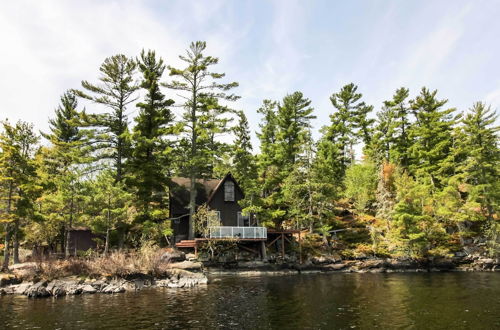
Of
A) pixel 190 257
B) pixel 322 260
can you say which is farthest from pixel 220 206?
pixel 322 260

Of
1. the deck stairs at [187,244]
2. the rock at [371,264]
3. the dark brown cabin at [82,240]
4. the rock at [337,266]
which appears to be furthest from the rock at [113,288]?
the rock at [371,264]

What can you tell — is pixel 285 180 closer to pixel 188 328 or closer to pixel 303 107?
pixel 303 107

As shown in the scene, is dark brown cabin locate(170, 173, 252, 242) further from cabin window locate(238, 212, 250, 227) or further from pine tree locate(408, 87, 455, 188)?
pine tree locate(408, 87, 455, 188)

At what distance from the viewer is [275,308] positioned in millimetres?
16422

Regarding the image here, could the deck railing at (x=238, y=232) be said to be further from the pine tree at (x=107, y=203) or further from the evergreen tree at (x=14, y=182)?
the evergreen tree at (x=14, y=182)

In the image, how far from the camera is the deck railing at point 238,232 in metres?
33.0

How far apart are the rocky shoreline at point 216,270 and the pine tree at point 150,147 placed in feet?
24.2

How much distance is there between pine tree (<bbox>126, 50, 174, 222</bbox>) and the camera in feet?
108

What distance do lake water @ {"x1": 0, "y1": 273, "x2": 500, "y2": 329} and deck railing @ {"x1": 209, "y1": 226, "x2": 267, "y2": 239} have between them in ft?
31.0

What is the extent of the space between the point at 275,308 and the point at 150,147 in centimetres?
2321

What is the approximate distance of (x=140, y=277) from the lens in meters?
24.7

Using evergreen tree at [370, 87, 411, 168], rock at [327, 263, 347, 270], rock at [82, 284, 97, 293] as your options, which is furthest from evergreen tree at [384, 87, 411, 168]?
rock at [82, 284, 97, 293]

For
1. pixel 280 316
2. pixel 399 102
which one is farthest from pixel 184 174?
pixel 399 102

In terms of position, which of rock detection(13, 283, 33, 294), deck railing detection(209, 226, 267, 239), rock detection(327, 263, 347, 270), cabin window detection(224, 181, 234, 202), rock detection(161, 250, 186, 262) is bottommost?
rock detection(327, 263, 347, 270)
